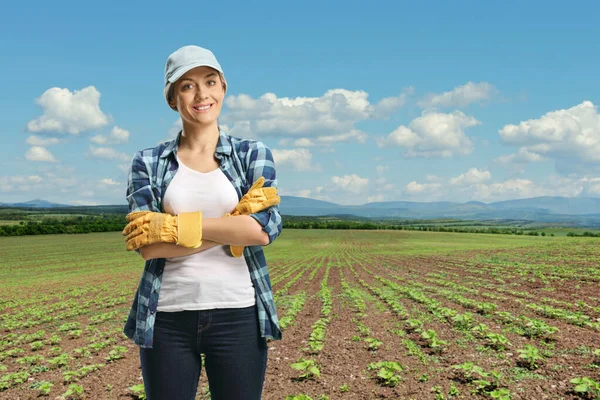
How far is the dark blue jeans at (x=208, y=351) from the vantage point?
102 inches

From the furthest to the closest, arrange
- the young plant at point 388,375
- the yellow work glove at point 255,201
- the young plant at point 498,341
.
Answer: the young plant at point 498,341 < the young plant at point 388,375 < the yellow work glove at point 255,201

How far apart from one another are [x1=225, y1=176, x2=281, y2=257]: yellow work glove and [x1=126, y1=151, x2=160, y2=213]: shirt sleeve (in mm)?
443

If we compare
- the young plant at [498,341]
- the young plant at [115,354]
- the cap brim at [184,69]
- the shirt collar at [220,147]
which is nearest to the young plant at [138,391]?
the young plant at [115,354]

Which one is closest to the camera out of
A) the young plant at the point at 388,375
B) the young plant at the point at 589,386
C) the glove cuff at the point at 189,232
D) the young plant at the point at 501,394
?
the glove cuff at the point at 189,232

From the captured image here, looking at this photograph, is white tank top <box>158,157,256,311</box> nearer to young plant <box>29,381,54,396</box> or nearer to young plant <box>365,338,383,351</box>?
young plant <box>29,381,54,396</box>

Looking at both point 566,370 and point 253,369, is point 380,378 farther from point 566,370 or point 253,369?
point 253,369

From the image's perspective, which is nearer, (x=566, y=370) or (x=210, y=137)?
(x=210, y=137)

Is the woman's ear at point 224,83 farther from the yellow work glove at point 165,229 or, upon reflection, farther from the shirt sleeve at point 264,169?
the yellow work glove at point 165,229

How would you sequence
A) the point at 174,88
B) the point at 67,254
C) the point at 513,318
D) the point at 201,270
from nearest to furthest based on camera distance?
1. the point at 201,270
2. the point at 174,88
3. the point at 513,318
4. the point at 67,254

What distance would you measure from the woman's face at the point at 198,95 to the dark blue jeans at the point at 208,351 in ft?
3.46

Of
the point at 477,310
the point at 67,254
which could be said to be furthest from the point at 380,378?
the point at 67,254

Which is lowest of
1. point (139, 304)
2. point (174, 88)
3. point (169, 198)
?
point (139, 304)

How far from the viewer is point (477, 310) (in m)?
12.7

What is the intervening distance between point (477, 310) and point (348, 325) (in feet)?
11.5
